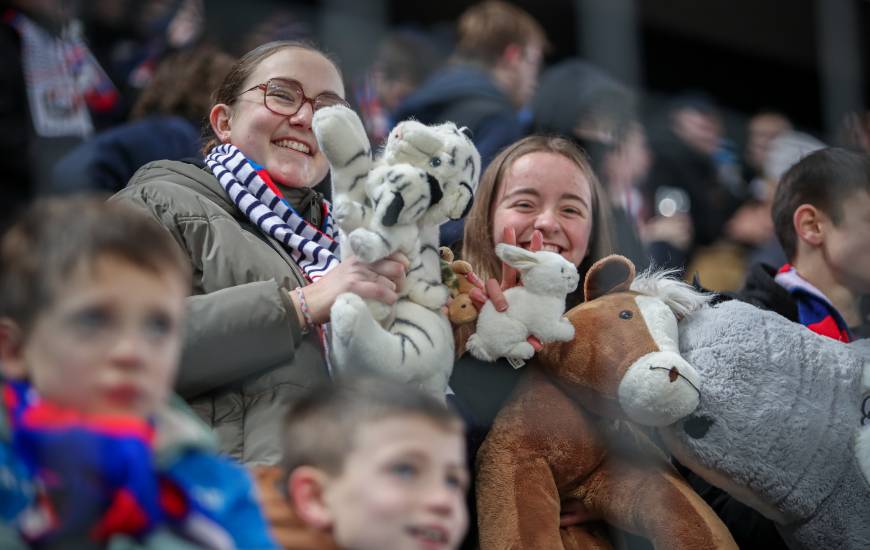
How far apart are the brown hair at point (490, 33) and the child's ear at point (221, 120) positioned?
1296mm

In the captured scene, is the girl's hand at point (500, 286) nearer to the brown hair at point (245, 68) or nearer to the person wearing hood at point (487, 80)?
the brown hair at point (245, 68)

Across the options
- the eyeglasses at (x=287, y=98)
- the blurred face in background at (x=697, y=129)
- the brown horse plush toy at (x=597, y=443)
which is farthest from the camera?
the blurred face in background at (x=697, y=129)

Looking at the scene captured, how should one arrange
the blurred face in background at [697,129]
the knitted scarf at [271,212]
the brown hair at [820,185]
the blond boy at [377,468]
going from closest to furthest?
the blond boy at [377,468]
the knitted scarf at [271,212]
the brown hair at [820,185]
the blurred face in background at [697,129]

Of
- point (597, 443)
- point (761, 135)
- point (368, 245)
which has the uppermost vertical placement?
point (368, 245)

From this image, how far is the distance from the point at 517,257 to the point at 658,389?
0.30 m

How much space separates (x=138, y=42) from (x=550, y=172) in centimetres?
170

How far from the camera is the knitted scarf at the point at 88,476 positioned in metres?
1.18

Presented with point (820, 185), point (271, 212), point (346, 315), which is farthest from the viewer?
point (820, 185)

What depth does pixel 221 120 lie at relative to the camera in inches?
87.4

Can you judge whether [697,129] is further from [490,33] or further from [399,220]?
[399,220]

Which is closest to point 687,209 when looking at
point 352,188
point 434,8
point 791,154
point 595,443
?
point 791,154

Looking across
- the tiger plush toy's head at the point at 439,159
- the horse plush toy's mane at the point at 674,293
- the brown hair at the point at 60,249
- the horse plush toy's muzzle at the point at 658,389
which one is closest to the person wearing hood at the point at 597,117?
the horse plush toy's mane at the point at 674,293

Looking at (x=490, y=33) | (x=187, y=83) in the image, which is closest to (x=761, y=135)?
(x=490, y=33)

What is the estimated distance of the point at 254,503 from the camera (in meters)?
1.27
